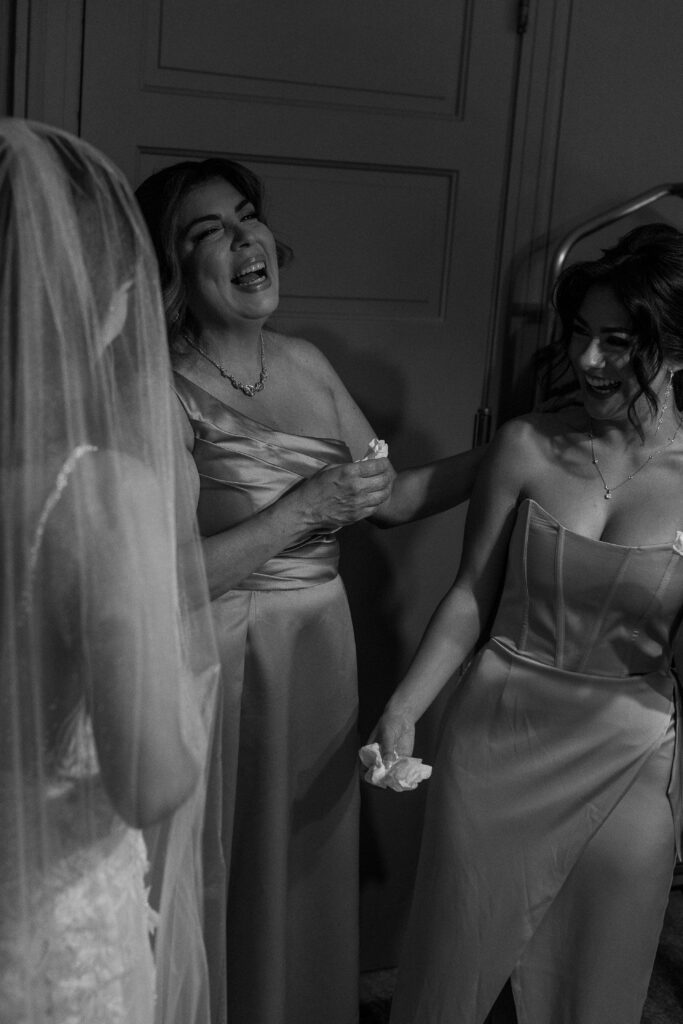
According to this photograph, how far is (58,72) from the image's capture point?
7.80 ft

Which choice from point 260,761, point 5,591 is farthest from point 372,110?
point 5,591

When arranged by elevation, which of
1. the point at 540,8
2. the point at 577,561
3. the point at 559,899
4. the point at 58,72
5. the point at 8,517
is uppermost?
the point at 540,8

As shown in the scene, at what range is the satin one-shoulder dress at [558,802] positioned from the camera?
205 cm

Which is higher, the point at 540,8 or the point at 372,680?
the point at 540,8

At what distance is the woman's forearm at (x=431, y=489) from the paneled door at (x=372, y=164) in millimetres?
373

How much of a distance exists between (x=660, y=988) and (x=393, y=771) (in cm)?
126

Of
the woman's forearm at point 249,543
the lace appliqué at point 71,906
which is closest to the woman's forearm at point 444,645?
the woman's forearm at point 249,543

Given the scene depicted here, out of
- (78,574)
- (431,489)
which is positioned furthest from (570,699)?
(78,574)

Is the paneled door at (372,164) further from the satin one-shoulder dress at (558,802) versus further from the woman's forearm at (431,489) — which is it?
the satin one-shoulder dress at (558,802)

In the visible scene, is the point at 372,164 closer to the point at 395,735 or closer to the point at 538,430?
the point at 538,430

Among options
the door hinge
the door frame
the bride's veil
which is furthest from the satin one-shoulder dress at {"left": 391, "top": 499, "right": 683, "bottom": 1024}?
the door hinge

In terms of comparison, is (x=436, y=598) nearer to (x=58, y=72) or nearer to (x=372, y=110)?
(x=372, y=110)

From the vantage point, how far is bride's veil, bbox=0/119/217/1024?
3.90ft

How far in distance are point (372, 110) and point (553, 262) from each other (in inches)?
19.8
